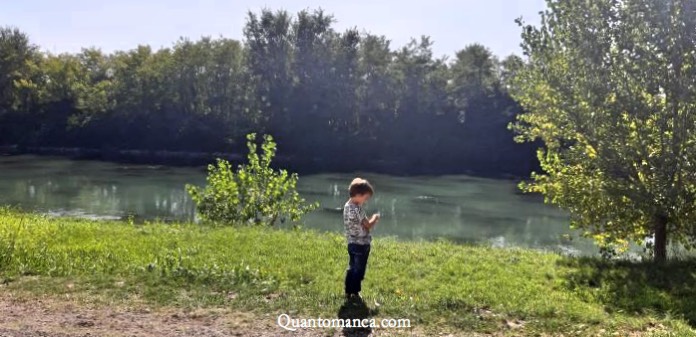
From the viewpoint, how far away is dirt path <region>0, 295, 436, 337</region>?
251 inches

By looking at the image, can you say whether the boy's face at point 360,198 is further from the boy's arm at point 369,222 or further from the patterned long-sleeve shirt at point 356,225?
the boy's arm at point 369,222

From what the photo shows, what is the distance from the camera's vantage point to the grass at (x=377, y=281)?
7223 mm

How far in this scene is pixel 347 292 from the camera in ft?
25.1

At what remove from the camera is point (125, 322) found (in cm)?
673

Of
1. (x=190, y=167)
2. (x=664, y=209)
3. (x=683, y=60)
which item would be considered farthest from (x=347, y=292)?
(x=190, y=167)

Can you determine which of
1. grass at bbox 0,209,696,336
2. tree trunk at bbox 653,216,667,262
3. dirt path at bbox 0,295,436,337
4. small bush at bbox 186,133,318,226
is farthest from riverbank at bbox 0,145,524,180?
dirt path at bbox 0,295,436,337

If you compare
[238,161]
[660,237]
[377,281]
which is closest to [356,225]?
[377,281]

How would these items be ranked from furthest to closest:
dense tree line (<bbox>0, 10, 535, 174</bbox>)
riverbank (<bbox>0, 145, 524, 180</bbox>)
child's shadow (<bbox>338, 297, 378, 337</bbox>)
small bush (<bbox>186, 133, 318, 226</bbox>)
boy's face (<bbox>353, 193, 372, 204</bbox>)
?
dense tree line (<bbox>0, 10, 535, 174</bbox>) → riverbank (<bbox>0, 145, 524, 180</bbox>) → small bush (<bbox>186, 133, 318, 226</bbox>) → boy's face (<bbox>353, 193, 372, 204</bbox>) → child's shadow (<bbox>338, 297, 378, 337</bbox>)

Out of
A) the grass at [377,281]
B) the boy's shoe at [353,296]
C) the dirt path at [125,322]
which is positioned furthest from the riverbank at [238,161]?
the dirt path at [125,322]

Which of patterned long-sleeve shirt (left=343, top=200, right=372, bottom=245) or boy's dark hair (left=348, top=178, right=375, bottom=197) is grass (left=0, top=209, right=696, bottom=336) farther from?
boy's dark hair (left=348, top=178, right=375, bottom=197)

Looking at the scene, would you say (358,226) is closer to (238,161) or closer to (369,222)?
(369,222)

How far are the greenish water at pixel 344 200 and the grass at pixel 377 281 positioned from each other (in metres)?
9.21

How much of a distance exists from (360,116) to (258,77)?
42.9 feet

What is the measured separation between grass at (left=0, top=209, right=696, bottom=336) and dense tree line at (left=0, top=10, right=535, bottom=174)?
58122 mm
